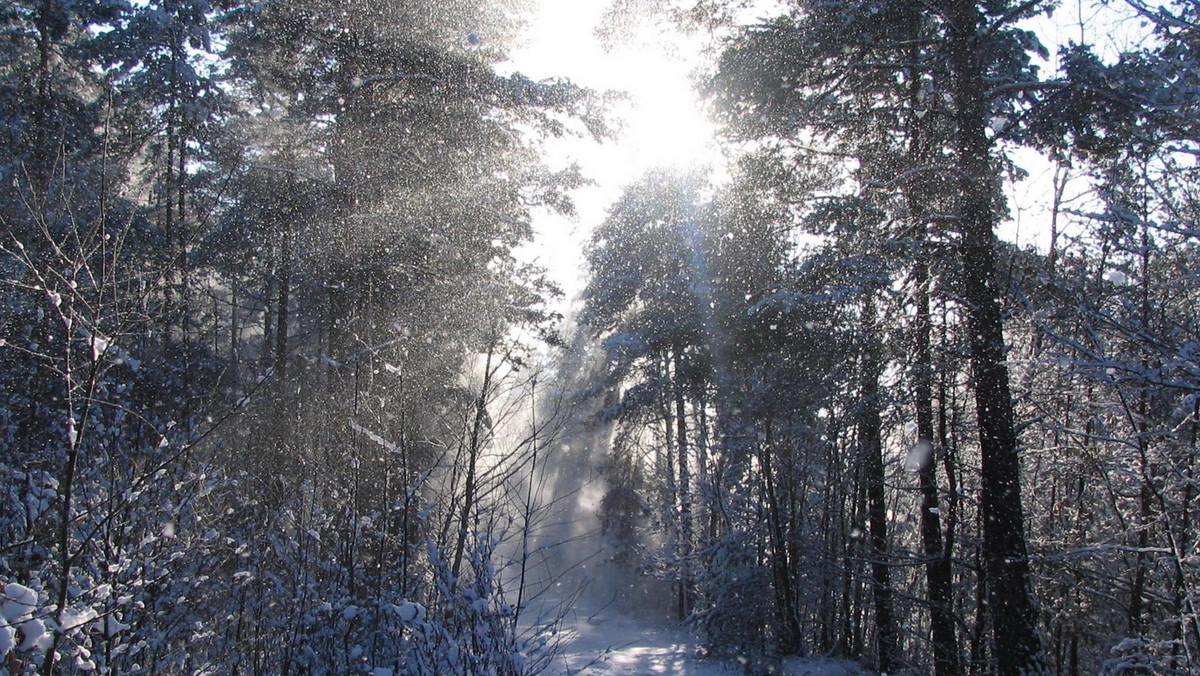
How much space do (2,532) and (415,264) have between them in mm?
7097

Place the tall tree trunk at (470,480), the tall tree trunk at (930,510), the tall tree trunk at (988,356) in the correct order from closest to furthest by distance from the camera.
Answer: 1. the tall tree trunk at (470,480)
2. the tall tree trunk at (988,356)
3. the tall tree trunk at (930,510)

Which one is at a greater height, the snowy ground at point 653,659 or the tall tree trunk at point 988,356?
the tall tree trunk at point 988,356

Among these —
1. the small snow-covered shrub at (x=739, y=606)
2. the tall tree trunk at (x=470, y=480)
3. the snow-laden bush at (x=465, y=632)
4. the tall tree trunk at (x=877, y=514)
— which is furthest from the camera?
the small snow-covered shrub at (x=739, y=606)

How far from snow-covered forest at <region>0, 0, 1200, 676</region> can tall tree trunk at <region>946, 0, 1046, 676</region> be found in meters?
0.04

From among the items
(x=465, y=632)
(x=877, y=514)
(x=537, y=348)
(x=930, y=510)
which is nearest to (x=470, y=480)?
(x=465, y=632)

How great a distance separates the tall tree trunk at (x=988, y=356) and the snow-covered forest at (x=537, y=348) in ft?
0.14

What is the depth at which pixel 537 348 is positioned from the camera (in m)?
10.8

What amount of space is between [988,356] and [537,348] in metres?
6.26

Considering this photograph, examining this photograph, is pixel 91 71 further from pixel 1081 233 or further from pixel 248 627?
pixel 1081 233

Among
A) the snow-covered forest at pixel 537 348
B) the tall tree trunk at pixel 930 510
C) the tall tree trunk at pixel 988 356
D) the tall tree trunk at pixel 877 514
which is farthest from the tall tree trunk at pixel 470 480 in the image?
the tall tree trunk at pixel 877 514

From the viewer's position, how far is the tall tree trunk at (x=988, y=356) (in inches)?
264

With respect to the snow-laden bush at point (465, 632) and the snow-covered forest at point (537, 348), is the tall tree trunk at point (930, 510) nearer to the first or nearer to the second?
the snow-covered forest at point (537, 348)

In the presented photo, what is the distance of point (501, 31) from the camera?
11367 mm

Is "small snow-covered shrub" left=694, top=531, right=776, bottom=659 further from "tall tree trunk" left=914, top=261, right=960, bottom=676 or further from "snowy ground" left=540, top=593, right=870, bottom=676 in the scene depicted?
"tall tree trunk" left=914, top=261, right=960, bottom=676
